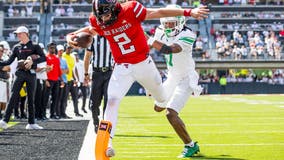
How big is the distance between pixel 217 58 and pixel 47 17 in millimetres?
12500

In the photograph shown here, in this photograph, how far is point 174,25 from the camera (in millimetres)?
8086

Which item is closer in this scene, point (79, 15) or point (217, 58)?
point (217, 58)

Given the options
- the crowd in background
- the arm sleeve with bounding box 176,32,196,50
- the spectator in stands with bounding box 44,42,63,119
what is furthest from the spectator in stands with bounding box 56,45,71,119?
the arm sleeve with bounding box 176,32,196,50

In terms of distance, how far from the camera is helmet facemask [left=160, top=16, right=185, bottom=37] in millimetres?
8023

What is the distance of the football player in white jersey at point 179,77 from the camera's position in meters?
7.80

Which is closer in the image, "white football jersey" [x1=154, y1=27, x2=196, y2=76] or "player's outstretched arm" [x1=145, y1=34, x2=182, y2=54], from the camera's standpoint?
"player's outstretched arm" [x1=145, y1=34, x2=182, y2=54]

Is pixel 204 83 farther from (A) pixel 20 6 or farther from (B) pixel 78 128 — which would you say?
(B) pixel 78 128

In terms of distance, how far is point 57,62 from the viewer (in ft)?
49.5

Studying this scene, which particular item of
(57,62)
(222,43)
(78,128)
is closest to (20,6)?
(222,43)

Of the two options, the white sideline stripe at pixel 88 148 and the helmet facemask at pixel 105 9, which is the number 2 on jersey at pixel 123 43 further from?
the white sideline stripe at pixel 88 148

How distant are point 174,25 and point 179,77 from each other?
65cm

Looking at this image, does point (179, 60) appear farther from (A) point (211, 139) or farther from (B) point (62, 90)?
(B) point (62, 90)

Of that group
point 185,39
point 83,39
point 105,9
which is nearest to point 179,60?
point 185,39

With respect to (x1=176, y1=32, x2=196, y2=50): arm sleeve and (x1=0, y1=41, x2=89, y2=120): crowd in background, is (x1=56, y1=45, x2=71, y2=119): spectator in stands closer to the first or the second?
(x1=0, y1=41, x2=89, y2=120): crowd in background
